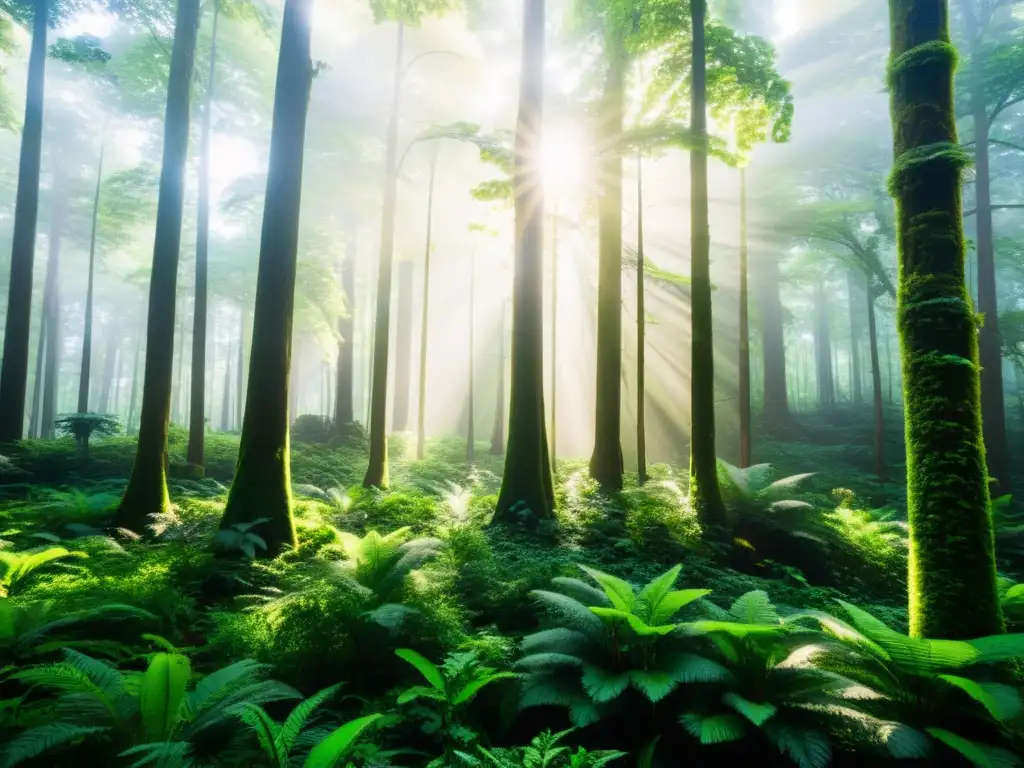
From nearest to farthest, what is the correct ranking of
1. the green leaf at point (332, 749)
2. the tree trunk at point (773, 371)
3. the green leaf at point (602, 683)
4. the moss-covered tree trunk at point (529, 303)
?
the green leaf at point (332, 749) → the green leaf at point (602, 683) → the moss-covered tree trunk at point (529, 303) → the tree trunk at point (773, 371)

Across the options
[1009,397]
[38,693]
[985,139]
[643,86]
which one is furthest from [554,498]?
[1009,397]

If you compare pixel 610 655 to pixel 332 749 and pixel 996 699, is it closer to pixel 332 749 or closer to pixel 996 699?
pixel 332 749

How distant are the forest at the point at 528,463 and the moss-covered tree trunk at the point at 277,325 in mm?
50

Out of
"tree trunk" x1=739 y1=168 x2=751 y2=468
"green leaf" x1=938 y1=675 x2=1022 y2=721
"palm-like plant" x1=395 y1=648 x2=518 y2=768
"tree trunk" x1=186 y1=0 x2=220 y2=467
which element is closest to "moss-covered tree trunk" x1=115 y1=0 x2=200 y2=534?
"tree trunk" x1=186 y1=0 x2=220 y2=467

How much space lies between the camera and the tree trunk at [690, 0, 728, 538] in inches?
335

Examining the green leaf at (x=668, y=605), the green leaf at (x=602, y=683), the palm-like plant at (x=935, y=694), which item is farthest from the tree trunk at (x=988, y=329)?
the green leaf at (x=602, y=683)

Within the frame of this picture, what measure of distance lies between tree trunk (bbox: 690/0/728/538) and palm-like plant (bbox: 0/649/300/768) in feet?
23.8

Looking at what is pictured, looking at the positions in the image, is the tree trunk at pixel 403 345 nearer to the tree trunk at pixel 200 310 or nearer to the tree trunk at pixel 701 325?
the tree trunk at pixel 200 310

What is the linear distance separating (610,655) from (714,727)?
2.82 ft

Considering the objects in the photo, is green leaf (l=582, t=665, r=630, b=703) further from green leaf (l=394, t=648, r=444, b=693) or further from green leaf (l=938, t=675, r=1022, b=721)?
green leaf (l=938, t=675, r=1022, b=721)

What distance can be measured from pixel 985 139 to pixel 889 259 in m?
23.7

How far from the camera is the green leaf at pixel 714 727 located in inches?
103

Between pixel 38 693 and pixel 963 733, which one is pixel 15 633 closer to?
pixel 38 693

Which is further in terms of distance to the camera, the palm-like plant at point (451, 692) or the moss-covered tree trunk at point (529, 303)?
the moss-covered tree trunk at point (529, 303)
